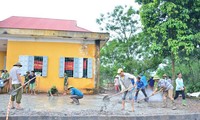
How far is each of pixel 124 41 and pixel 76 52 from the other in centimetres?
1046

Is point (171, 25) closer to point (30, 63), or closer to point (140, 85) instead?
point (140, 85)

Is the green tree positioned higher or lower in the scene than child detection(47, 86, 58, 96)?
higher

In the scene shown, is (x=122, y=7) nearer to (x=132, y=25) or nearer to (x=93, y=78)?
(x=132, y=25)

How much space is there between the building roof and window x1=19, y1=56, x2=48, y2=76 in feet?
7.24

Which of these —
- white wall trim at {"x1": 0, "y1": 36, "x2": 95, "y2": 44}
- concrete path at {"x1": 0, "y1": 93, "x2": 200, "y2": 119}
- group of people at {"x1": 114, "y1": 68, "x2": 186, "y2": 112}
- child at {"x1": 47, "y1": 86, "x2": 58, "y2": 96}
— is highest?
white wall trim at {"x1": 0, "y1": 36, "x2": 95, "y2": 44}

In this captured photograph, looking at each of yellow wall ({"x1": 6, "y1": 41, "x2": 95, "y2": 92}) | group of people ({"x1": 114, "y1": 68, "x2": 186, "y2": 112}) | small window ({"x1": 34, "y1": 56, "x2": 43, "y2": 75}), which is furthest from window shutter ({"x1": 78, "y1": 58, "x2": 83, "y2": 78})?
group of people ({"x1": 114, "y1": 68, "x2": 186, "y2": 112})

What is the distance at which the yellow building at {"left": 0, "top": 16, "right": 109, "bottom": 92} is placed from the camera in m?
15.1

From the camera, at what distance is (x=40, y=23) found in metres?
18.0

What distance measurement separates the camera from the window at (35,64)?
15111 millimetres

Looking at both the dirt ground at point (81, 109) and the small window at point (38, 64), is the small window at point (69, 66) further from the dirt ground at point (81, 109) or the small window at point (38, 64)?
the dirt ground at point (81, 109)

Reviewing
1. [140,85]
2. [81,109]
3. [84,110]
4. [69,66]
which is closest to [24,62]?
[69,66]

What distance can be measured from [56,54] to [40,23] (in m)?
3.67

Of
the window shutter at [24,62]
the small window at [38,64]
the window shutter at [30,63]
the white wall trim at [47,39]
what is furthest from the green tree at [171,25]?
the window shutter at [24,62]

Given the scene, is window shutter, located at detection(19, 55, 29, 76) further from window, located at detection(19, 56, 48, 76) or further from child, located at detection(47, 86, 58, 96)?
child, located at detection(47, 86, 58, 96)
